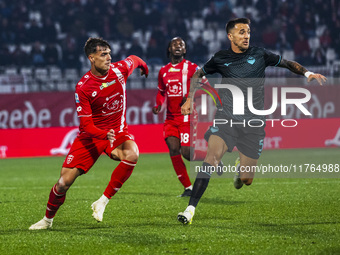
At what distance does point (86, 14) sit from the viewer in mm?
22609

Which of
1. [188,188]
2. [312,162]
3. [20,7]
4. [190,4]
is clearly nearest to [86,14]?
[20,7]

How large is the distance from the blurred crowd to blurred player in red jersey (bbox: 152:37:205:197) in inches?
420

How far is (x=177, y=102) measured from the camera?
990 centimetres

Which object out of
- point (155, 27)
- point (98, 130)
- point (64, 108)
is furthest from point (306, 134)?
point (98, 130)

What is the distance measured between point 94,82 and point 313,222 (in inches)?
111

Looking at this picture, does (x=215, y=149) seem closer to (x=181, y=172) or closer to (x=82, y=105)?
(x=82, y=105)

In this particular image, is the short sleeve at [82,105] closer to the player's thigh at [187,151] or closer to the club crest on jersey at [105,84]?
the club crest on jersey at [105,84]

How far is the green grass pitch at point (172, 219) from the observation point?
552 cm

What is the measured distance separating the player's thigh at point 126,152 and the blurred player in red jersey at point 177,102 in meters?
2.91

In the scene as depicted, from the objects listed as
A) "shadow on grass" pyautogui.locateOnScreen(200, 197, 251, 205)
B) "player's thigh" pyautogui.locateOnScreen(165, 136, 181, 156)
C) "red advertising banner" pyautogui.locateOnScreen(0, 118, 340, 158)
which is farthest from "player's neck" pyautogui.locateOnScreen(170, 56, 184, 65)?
"red advertising banner" pyautogui.locateOnScreen(0, 118, 340, 158)

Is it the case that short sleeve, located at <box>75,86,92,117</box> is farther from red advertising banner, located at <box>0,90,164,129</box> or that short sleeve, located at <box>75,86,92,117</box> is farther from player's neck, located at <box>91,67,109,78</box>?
red advertising banner, located at <box>0,90,164,129</box>

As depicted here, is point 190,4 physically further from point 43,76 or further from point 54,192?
point 54,192

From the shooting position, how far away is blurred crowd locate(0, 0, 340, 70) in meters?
20.9

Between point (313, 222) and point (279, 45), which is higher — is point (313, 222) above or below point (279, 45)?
below
